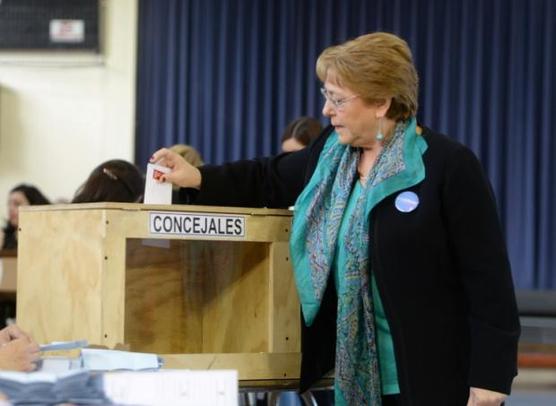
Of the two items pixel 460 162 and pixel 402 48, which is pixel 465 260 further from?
pixel 402 48

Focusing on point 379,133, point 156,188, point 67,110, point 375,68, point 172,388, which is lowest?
point 67,110

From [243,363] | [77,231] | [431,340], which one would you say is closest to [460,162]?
[431,340]

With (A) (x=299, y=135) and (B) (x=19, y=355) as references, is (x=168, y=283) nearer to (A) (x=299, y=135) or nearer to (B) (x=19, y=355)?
(B) (x=19, y=355)

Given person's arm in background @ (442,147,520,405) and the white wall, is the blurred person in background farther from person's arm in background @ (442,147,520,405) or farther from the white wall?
the white wall

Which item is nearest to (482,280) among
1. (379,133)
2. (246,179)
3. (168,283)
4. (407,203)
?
(407,203)

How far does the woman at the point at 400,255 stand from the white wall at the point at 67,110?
14.7 feet

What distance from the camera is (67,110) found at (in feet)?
21.6

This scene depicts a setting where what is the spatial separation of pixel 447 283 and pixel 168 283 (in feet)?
2.25

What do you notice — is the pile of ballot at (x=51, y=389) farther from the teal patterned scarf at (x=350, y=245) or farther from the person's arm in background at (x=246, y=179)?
the person's arm in background at (x=246, y=179)

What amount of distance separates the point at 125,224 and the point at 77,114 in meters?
4.58

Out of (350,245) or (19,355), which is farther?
(350,245)

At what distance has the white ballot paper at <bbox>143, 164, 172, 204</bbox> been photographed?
2.26m

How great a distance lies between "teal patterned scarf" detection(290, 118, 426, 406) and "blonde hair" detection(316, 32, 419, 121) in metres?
0.08

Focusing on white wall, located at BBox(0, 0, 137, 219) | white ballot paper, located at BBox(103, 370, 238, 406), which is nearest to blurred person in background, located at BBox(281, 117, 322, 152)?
white ballot paper, located at BBox(103, 370, 238, 406)
